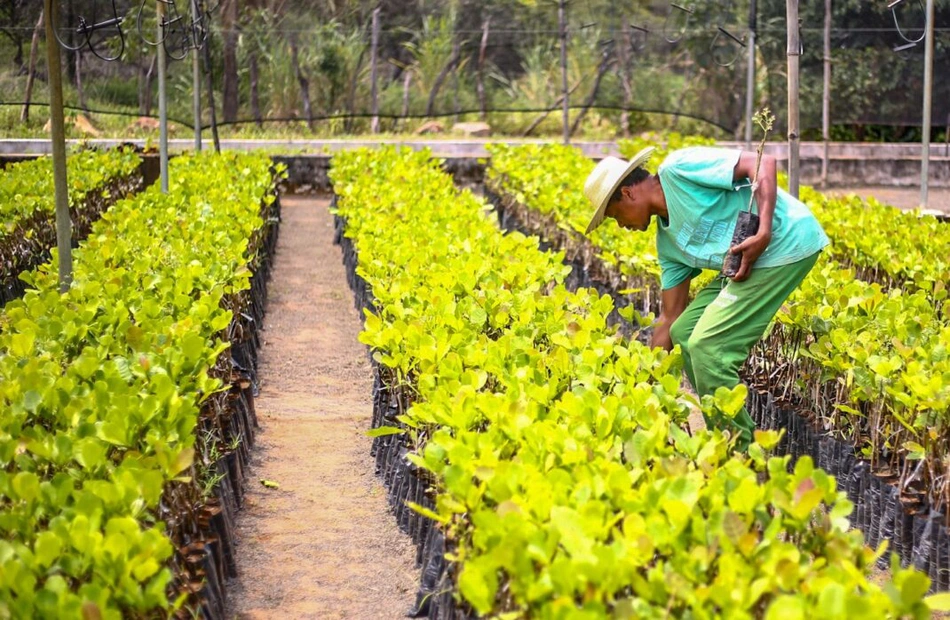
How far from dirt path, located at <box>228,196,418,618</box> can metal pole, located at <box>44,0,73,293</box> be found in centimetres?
122

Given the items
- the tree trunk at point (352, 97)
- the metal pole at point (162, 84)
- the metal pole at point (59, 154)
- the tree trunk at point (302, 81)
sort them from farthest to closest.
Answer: the tree trunk at point (352, 97)
the tree trunk at point (302, 81)
the metal pole at point (162, 84)
the metal pole at point (59, 154)

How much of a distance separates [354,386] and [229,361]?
1444mm

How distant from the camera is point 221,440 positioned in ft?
15.7

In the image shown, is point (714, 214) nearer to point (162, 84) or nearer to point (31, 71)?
point (162, 84)

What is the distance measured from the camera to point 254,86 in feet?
63.4

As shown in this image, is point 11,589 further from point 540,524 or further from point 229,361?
point 229,361

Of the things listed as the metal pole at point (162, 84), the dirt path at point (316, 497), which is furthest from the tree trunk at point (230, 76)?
the dirt path at point (316, 497)

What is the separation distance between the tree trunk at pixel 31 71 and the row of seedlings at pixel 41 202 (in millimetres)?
5356

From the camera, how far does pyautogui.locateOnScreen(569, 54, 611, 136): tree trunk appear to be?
63.9 ft

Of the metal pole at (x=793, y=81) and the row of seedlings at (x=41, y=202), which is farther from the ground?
the metal pole at (x=793, y=81)

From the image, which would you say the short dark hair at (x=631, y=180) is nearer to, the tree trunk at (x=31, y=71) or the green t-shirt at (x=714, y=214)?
the green t-shirt at (x=714, y=214)

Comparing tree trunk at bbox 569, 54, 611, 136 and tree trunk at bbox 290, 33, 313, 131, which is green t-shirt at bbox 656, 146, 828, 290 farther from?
tree trunk at bbox 290, 33, 313, 131

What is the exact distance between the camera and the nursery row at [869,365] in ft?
13.4

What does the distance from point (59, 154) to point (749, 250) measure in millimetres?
3251
